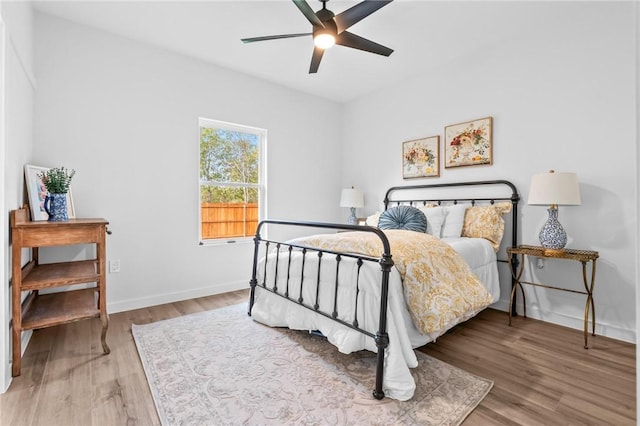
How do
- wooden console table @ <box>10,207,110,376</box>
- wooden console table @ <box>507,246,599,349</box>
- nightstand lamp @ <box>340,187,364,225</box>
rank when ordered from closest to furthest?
wooden console table @ <box>10,207,110,376</box> → wooden console table @ <box>507,246,599,349</box> → nightstand lamp @ <box>340,187,364,225</box>

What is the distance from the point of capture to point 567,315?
8.71 feet

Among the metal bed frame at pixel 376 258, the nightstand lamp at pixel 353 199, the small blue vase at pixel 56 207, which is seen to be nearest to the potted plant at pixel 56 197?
the small blue vase at pixel 56 207

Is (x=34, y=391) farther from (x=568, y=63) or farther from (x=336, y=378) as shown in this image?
Result: (x=568, y=63)

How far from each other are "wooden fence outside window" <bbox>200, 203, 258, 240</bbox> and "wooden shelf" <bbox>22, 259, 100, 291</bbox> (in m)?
1.29

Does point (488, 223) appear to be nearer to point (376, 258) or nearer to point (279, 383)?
point (376, 258)

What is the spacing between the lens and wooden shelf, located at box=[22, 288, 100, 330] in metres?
1.89

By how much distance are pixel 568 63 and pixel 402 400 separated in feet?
9.98

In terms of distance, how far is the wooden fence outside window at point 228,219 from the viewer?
3596 millimetres

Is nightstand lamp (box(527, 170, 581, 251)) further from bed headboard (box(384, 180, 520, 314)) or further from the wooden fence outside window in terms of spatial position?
the wooden fence outside window

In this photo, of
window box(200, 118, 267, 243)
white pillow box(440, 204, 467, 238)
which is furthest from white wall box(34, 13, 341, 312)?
white pillow box(440, 204, 467, 238)

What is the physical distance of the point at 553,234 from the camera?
2.47 m

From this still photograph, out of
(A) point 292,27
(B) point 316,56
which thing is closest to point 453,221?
(B) point 316,56

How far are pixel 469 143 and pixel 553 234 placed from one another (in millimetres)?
1266

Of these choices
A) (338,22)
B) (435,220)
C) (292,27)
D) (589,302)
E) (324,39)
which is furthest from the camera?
(435,220)
